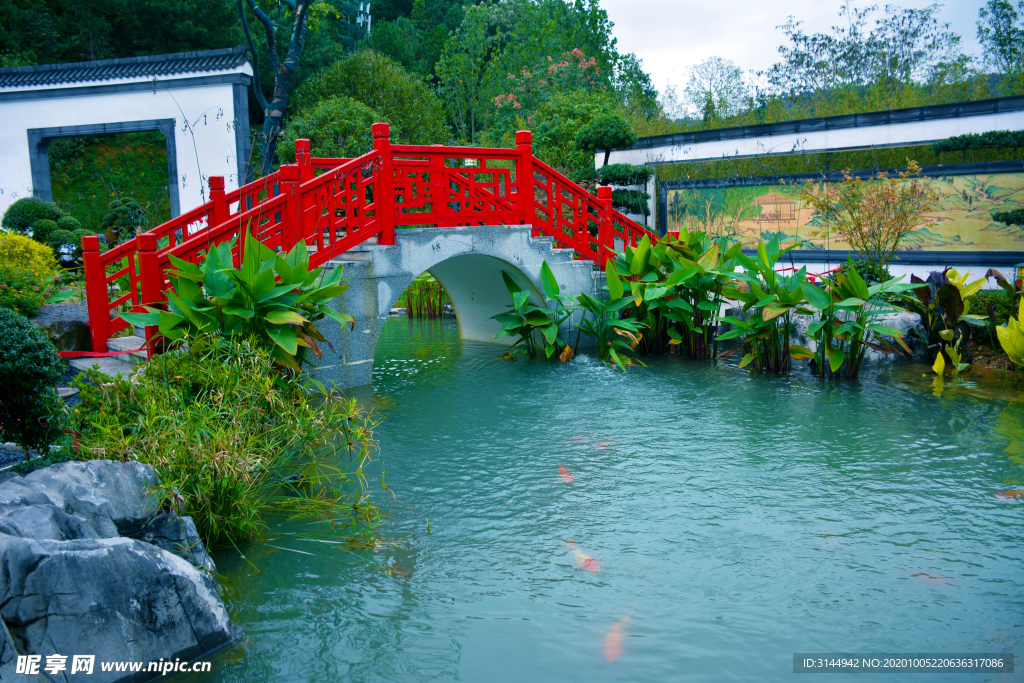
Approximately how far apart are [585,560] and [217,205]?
5.32 metres

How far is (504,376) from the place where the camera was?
8.07 metres

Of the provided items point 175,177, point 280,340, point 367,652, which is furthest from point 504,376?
point 175,177

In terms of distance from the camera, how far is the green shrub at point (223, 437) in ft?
12.0

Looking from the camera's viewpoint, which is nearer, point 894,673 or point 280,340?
point 894,673

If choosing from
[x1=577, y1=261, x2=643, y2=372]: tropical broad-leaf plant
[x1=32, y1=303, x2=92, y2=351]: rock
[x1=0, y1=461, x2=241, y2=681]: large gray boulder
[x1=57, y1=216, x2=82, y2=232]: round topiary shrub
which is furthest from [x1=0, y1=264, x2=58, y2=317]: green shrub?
[x1=577, y1=261, x2=643, y2=372]: tropical broad-leaf plant

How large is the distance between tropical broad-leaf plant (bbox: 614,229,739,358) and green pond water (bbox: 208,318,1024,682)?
209cm

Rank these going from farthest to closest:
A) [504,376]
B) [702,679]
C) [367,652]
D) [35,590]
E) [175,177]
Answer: [175,177], [504,376], [367,652], [702,679], [35,590]

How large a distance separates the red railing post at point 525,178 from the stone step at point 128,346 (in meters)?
4.21

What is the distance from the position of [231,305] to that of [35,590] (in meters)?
2.64

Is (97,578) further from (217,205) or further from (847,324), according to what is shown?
(847,324)

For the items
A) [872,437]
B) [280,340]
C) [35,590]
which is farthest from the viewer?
[872,437]

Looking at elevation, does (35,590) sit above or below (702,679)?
above

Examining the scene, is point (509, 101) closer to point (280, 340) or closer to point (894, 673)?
point (280, 340)

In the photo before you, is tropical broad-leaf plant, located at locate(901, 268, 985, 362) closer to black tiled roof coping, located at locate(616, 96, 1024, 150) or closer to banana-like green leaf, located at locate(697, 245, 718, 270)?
banana-like green leaf, located at locate(697, 245, 718, 270)
